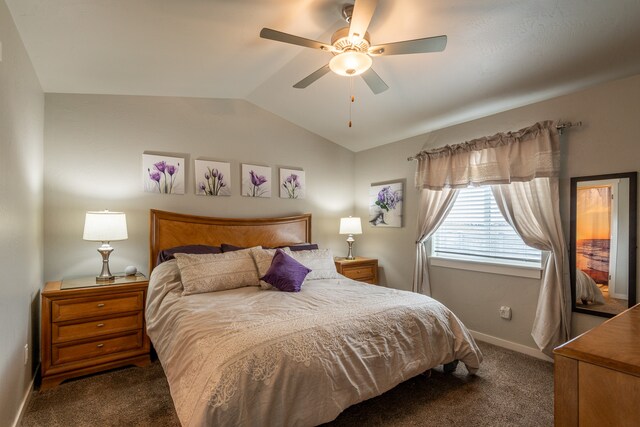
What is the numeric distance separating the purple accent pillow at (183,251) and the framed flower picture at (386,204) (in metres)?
2.27

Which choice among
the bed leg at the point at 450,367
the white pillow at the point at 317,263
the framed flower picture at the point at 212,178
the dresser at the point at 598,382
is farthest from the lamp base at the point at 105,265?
the dresser at the point at 598,382

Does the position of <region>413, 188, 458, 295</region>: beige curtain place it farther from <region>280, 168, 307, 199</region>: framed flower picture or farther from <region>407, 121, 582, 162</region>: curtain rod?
<region>280, 168, 307, 199</region>: framed flower picture

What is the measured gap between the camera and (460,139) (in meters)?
3.57

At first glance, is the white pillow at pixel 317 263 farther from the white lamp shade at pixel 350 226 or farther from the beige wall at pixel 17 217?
the beige wall at pixel 17 217

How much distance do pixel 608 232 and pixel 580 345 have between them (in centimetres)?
220

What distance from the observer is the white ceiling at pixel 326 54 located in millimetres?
1927

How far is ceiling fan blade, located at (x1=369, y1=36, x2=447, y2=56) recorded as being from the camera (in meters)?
1.82

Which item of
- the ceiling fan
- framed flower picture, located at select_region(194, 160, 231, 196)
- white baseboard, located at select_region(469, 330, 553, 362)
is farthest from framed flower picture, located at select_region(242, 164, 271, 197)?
white baseboard, located at select_region(469, 330, 553, 362)

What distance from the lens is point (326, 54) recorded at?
106 inches

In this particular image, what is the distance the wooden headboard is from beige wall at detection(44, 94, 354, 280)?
0.50 feet

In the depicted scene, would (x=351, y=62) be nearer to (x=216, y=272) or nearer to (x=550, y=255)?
(x=216, y=272)

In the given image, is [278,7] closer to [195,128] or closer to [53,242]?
[195,128]

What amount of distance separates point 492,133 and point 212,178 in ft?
10.3

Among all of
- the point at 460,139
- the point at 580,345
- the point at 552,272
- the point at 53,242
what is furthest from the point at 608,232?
the point at 53,242
